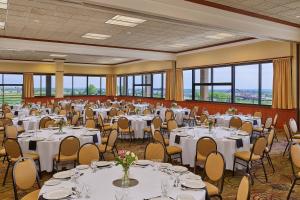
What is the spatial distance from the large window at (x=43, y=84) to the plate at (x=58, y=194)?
69.6 ft

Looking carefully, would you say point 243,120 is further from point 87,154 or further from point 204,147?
point 87,154

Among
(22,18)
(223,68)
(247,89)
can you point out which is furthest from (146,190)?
(223,68)

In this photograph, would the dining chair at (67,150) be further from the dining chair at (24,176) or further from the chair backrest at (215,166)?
the chair backrest at (215,166)

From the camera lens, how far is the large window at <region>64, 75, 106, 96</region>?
80.6ft

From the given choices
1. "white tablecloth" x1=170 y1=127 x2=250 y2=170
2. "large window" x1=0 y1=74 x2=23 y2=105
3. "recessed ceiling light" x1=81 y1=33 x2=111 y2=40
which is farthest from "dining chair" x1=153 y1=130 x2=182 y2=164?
"large window" x1=0 y1=74 x2=23 y2=105

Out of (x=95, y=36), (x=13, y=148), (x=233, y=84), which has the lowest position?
(x=13, y=148)

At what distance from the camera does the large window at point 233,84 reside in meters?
12.7

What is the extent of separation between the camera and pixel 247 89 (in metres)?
13.5

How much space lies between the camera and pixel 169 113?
11.9 meters

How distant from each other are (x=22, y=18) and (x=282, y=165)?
9.04 meters

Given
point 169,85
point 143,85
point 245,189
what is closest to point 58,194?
point 245,189

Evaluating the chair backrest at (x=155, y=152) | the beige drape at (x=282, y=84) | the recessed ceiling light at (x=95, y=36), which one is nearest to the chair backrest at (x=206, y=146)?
the chair backrest at (x=155, y=152)

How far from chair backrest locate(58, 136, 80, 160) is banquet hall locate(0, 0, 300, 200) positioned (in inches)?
1.2

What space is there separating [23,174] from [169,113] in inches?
334
